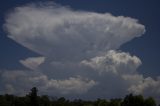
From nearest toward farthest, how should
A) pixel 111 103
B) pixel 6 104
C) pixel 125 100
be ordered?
1. pixel 111 103
2. pixel 125 100
3. pixel 6 104

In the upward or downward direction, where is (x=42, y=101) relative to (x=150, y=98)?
upward

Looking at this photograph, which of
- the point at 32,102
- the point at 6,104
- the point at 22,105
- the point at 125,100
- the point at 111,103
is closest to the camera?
the point at 111,103

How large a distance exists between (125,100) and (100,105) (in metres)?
14.0

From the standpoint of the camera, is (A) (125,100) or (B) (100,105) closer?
(B) (100,105)

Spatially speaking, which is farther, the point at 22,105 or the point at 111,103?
the point at 22,105

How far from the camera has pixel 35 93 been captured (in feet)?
473

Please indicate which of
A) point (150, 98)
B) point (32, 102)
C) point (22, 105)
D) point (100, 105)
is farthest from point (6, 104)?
point (150, 98)

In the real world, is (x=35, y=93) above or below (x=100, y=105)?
above

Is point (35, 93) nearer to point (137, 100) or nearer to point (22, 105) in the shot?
point (22, 105)

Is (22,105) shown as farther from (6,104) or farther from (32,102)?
(32,102)

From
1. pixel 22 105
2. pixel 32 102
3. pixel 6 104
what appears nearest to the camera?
pixel 32 102

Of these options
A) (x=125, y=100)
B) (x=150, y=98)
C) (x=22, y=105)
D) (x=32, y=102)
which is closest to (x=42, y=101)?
(x=22, y=105)

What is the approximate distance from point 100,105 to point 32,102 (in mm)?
34389

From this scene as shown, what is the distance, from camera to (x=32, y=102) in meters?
144
